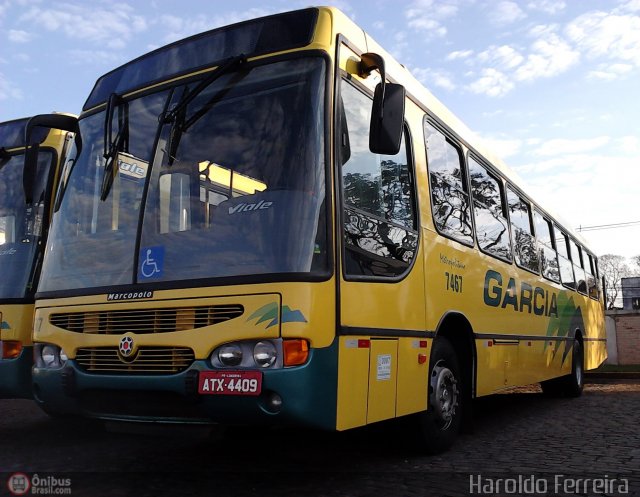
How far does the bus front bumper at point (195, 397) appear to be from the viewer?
385 cm

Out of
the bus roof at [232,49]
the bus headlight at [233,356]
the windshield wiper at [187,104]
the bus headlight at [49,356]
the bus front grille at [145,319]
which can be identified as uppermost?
the bus roof at [232,49]

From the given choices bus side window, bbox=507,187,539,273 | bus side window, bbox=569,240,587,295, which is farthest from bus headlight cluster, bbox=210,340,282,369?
bus side window, bbox=569,240,587,295

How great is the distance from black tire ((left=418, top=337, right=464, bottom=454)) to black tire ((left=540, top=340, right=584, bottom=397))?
595cm

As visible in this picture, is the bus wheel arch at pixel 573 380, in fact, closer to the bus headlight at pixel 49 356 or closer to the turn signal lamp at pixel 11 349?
the turn signal lamp at pixel 11 349

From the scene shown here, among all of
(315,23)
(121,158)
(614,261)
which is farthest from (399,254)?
(614,261)

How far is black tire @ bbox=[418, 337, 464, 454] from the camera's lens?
5438 millimetres

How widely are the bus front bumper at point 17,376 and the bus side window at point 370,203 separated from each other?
365 cm

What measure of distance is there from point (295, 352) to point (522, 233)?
18.6 feet

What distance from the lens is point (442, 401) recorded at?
18.4 ft

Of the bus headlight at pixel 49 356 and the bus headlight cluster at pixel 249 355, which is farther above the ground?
the bus headlight cluster at pixel 249 355

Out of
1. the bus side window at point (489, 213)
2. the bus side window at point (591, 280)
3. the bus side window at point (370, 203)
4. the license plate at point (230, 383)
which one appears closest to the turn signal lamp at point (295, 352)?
the license plate at point (230, 383)

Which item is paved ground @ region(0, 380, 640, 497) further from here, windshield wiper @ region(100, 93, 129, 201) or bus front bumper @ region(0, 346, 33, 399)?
windshield wiper @ region(100, 93, 129, 201)

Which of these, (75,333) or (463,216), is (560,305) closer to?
(463,216)

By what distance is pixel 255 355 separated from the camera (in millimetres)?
3945
